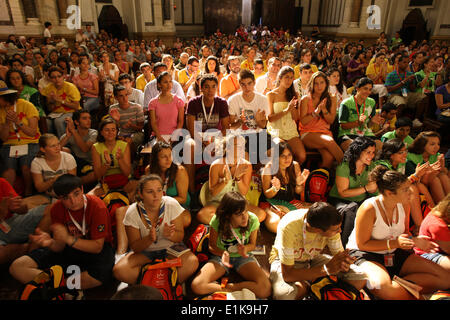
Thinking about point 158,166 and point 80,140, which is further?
point 80,140

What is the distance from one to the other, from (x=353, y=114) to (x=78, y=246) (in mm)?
3553

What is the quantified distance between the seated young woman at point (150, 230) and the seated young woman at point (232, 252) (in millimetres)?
176

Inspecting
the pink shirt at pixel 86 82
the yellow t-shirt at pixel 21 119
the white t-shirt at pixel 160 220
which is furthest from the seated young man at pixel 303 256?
the pink shirt at pixel 86 82

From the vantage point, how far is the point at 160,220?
A: 7.41ft

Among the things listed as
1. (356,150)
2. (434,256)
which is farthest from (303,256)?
(356,150)

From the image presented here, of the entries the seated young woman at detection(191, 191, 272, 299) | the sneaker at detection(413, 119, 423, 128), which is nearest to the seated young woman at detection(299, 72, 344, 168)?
the seated young woman at detection(191, 191, 272, 299)

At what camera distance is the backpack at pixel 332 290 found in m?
1.97

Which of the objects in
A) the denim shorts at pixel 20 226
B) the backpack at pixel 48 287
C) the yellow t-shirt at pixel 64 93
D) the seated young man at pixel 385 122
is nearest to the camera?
the backpack at pixel 48 287

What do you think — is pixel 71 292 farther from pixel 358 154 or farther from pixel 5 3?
pixel 5 3

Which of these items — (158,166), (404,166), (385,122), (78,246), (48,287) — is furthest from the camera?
(385,122)

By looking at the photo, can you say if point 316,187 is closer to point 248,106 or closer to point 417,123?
point 248,106

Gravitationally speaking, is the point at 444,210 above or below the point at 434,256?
above

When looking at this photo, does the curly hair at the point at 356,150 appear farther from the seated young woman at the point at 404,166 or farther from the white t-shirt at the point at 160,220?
the white t-shirt at the point at 160,220

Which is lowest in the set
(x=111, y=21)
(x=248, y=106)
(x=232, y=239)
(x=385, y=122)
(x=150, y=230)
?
(x=232, y=239)
